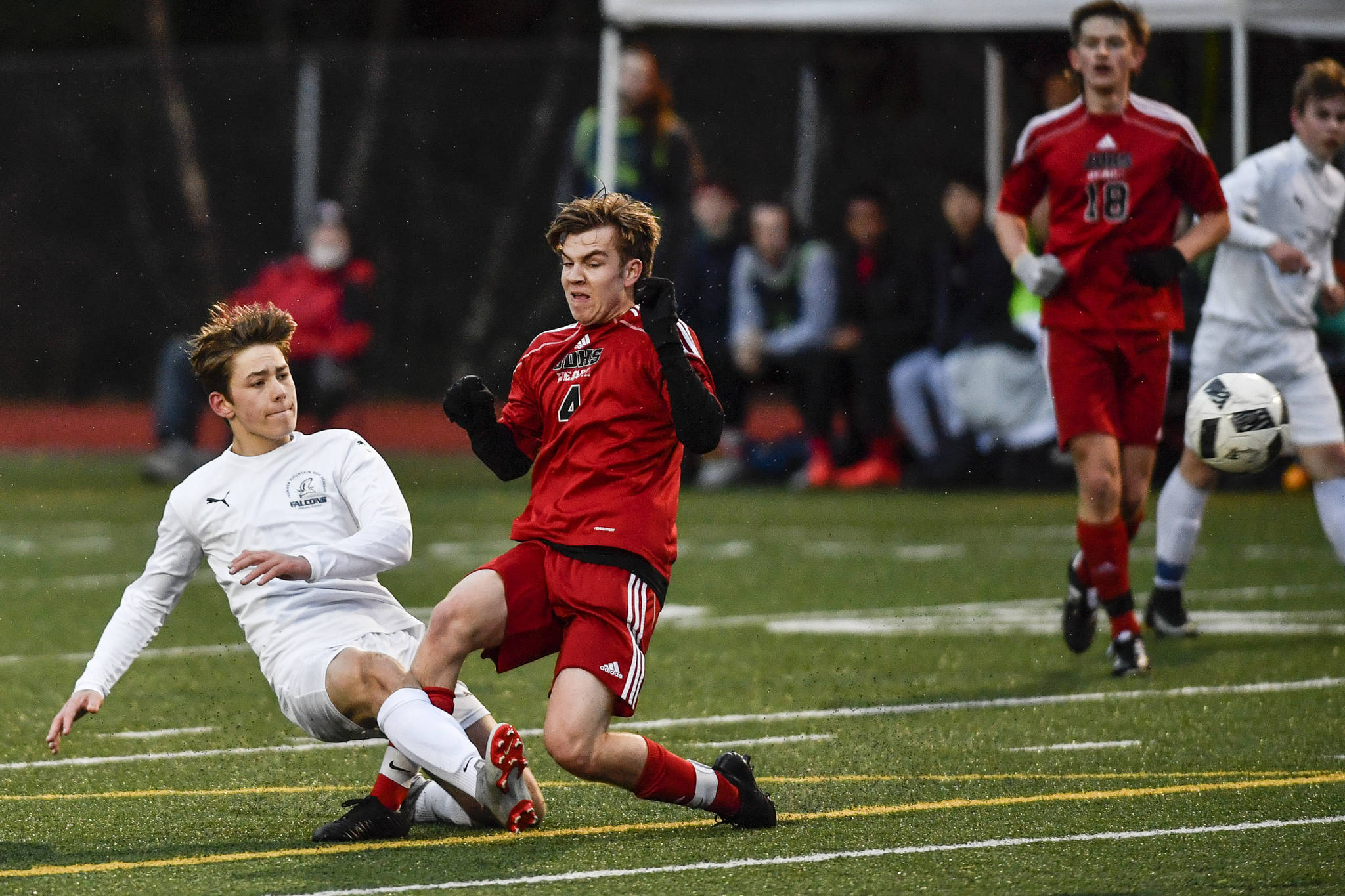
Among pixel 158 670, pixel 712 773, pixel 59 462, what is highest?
pixel 712 773

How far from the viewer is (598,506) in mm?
4973

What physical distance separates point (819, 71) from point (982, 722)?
12.2 meters

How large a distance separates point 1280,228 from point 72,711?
5097 mm

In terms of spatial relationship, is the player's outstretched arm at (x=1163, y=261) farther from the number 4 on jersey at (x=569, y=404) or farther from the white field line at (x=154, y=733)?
the white field line at (x=154, y=733)

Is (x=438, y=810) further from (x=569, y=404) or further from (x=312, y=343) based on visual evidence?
(x=312, y=343)

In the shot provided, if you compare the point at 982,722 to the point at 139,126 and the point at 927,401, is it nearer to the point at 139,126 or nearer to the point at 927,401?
the point at 927,401

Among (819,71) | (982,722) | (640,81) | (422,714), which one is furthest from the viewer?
(819,71)

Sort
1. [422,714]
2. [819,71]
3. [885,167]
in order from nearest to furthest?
1. [422,714]
2. [819,71]
3. [885,167]

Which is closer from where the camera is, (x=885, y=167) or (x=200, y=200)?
(x=885, y=167)

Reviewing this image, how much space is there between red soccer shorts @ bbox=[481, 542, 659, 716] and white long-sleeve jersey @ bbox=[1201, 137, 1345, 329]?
3.83 metres

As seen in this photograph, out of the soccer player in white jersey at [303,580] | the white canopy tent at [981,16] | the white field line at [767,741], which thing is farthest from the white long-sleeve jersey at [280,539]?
the white canopy tent at [981,16]

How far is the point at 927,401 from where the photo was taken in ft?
48.1

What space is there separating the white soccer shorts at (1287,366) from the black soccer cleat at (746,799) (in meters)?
3.40

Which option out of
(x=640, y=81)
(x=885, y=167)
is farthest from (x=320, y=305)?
(x=885, y=167)
